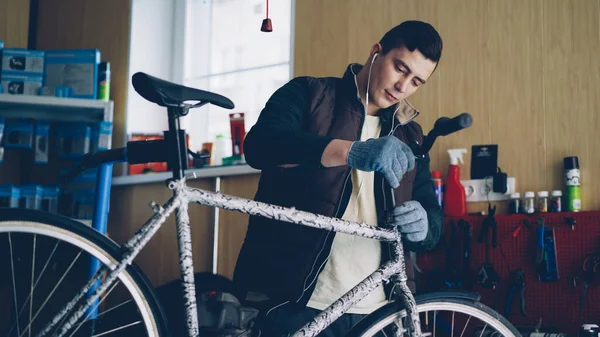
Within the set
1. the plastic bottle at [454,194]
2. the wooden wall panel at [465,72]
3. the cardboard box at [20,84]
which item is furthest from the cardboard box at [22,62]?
the plastic bottle at [454,194]

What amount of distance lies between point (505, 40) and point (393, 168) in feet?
4.66

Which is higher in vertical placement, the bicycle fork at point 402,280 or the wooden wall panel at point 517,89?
the wooden wall panel at point 517,89

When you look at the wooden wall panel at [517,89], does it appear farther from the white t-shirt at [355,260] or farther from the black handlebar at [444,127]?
the black handlebar at [444,127]

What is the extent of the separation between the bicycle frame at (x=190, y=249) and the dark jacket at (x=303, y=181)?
14cm

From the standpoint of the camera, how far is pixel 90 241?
50.1 inches

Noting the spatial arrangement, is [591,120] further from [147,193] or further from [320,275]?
[147,193]

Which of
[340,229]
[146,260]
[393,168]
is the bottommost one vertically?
[146,260]

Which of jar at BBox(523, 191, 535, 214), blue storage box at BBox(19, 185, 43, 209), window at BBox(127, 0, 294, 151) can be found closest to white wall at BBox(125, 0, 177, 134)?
window at BBox(127, 0, 294, 151)

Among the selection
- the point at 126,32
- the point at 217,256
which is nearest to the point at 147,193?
the point at 217,256

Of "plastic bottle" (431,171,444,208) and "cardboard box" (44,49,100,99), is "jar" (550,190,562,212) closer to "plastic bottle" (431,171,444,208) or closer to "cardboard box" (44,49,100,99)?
"plastic bottle" (431,171,444,208)

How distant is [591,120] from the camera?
2.42 meters

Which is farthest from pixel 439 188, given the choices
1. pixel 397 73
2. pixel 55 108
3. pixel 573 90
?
pixel 55 108

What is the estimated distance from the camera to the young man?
1.63 m

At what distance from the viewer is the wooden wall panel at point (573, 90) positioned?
7.91ft
